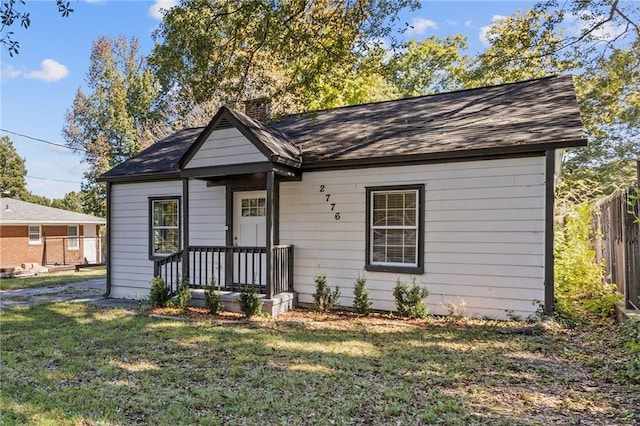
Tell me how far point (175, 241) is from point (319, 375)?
6.61 meters

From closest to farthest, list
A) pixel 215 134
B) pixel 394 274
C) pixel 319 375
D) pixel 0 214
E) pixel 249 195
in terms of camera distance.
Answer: pixel 319 375
pixel 394 274
pixel 215 134
pixel 249 195
pixel 0 214

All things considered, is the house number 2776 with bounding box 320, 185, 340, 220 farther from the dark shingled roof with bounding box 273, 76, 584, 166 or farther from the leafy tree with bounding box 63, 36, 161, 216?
the leafy tree with bounding box 63, 36, 161, 216

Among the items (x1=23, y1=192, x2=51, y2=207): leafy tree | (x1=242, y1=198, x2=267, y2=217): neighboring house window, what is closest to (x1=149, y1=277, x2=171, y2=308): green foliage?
(x1=242, y1=198, x2=267, y2=217): neighboring house window

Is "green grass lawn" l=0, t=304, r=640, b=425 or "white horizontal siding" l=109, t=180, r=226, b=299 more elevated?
"white horizontal siding" l=109, t=180, r=226, b=299

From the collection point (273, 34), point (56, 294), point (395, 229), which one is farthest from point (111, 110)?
point (395, 229)

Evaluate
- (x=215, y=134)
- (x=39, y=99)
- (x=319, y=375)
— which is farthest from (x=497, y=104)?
(x=39, y=99)

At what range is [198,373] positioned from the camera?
14.0ft

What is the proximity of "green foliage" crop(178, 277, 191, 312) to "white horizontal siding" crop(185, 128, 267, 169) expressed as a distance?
2.36 meters

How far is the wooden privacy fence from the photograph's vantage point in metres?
5.54

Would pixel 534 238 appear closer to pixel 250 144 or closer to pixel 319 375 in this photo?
pixel 319 375

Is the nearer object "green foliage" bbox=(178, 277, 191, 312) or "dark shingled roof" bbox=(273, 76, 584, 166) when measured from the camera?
"dark shingled roof" bbox=(273, 76, 584, 166)

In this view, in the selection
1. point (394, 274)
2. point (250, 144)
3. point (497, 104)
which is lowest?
point (394, 274)

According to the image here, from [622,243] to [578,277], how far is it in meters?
1.54

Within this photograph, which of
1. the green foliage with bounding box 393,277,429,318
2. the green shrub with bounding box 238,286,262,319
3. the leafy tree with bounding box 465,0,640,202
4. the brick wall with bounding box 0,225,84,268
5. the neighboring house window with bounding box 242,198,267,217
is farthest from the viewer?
the brick wall with bounding box 0,225,84,268
